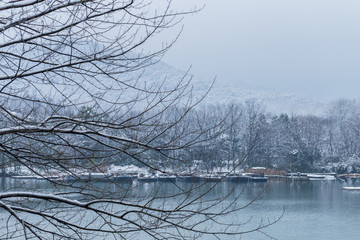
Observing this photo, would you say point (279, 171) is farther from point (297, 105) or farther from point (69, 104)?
Result: point (297, 105)

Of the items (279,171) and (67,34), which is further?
(279,171)

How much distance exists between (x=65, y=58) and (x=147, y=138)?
79 cm

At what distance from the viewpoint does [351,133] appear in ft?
175

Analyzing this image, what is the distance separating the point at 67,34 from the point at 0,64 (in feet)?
1.74

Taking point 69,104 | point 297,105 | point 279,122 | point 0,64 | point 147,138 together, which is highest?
point 297,105

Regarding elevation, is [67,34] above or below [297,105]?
below

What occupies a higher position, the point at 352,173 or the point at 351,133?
the point at 351,133

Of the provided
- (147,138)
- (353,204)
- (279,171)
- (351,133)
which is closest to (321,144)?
(351,133)

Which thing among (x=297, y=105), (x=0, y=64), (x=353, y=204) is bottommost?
(x=353, y=204)

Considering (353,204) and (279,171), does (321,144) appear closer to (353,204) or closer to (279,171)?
(279,171)

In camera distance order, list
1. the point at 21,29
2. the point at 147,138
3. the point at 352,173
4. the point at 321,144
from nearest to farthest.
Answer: the point at 21,29, the point at 147,138, the point at 352,173, the point at 321,144

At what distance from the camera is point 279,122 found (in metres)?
50.9

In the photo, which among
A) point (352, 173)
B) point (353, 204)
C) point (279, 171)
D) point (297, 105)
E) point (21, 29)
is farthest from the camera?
point (297, 105)

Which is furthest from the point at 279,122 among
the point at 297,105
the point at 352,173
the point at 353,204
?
the point at 297,105
